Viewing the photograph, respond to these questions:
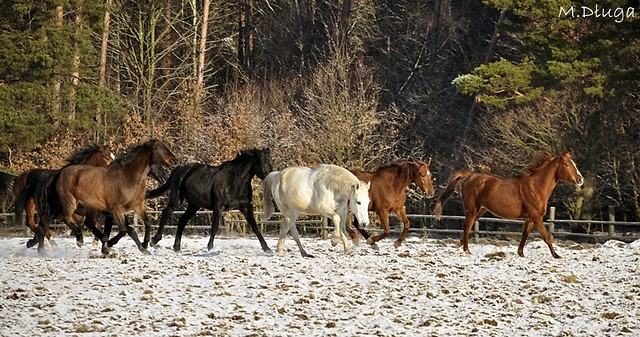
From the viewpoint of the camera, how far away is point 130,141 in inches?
1351

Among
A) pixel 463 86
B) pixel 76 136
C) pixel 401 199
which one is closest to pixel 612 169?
pixel 463 86

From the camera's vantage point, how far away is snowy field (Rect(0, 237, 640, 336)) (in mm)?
11477

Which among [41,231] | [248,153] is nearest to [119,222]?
[41,231]

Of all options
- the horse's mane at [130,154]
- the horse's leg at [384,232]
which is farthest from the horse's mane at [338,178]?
the horse's mane at [130,154]

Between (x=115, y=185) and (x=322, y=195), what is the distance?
318 cm

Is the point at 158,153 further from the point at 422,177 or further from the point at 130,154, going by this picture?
the point at 422,177

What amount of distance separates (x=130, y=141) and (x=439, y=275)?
826 inches

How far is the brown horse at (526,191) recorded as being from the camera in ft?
58.1

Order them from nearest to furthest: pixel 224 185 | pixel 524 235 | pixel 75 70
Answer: pixel 524 235, pixel 224 185, pixel 75 70

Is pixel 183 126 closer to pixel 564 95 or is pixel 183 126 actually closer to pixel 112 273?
pixel 564 95

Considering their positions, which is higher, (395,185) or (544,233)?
(395,185)

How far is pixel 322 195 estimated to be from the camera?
1719 cm

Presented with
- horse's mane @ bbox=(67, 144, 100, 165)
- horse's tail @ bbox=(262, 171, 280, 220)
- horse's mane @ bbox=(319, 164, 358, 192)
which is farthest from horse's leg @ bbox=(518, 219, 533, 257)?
horse's mane @ bbox=(67, 144, 100, 165)

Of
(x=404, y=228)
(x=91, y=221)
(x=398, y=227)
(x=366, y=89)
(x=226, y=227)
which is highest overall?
(x=366, y=89)
